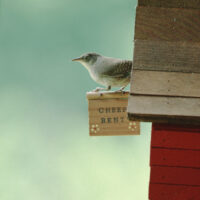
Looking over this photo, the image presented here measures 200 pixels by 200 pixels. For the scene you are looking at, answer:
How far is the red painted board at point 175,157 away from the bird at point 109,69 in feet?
1.33

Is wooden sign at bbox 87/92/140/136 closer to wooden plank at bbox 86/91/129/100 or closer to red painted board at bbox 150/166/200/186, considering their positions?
wooden plank at bbox 86/91/129/100

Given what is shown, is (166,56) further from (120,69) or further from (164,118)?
(120,69)

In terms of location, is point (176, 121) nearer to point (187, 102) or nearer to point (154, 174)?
point (187, 102)

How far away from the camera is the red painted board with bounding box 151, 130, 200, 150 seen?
0.85 metres

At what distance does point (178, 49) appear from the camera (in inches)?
33.0

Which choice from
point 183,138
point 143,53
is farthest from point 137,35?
point 183,138

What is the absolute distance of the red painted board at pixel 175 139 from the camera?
2.79 feet

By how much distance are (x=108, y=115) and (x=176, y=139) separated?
16.0 inches

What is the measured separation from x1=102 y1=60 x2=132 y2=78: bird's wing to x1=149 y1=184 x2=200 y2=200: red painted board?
1.64 ft

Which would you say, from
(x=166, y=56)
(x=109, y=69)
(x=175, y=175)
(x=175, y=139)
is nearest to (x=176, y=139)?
(x=175, y=139)

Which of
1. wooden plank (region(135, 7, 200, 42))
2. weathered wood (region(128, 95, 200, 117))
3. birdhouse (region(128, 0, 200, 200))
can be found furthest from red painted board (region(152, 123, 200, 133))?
wooden plank (region(135, 7, 200, 42))

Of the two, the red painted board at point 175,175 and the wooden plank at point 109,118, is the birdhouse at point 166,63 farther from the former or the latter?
the wooden plank at point 109,118

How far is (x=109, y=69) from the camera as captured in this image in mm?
1243

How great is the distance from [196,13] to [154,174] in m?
0.48
